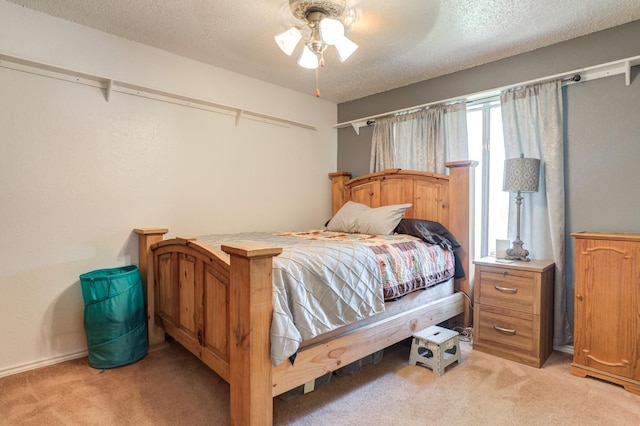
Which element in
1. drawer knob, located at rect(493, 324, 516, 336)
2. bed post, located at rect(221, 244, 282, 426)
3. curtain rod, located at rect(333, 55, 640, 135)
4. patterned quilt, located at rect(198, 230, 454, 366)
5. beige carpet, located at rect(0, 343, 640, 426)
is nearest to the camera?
bed post, located at rect(221, 244, 282, 426)

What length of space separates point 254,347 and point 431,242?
176 centimetres

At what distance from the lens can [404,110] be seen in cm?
352

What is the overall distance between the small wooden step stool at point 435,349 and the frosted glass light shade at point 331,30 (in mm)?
1991

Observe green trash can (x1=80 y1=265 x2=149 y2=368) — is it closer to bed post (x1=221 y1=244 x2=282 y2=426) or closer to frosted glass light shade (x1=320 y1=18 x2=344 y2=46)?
bed post (x1=221 y1=244 x2=282 y2=426)

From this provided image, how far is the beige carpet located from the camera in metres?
1.76

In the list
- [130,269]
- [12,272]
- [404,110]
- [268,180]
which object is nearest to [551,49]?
[404,110]

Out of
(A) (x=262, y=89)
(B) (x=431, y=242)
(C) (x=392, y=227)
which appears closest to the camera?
(B) (x=431, y=242)

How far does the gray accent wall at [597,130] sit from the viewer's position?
2.36 meters

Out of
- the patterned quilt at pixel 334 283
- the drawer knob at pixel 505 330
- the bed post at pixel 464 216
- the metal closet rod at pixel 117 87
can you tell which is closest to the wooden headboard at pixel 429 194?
the bed post at pixel 464 216

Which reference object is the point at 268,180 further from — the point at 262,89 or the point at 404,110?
the point at 404,110

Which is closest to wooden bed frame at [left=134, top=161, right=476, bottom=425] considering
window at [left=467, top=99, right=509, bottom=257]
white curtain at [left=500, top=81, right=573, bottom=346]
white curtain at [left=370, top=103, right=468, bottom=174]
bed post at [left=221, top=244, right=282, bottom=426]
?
bed post at [left=221, top=244, right=282, bottom=426]

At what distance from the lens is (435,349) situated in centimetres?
224

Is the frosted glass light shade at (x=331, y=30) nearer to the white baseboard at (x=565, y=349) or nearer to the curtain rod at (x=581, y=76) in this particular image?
the curtain rod at (x=581, y=76)

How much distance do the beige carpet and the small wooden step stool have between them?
63 mm
